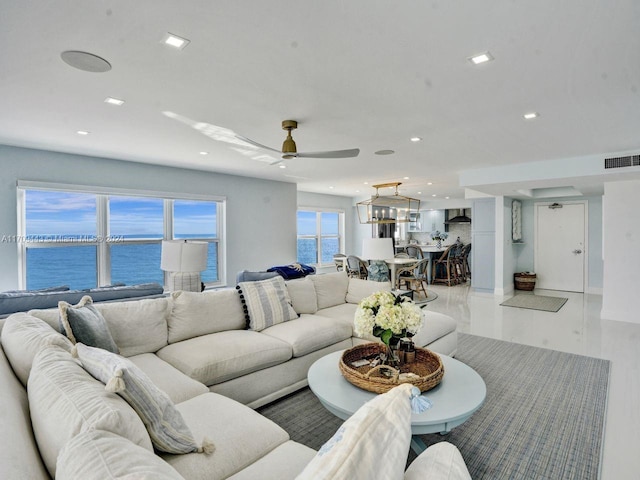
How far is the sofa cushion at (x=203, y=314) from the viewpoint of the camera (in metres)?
2.79

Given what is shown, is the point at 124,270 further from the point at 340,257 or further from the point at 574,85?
the point at 574,85

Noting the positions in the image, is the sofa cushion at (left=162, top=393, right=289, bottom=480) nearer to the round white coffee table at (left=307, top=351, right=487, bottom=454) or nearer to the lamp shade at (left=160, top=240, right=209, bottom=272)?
the round white coffee table at (left=307, top=351, right=487, bottom=454)

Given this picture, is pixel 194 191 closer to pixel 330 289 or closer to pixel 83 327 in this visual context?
pixel 330 289

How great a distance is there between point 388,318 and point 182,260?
7.36ft

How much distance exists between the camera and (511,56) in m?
2.07

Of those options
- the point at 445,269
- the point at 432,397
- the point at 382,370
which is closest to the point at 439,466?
the point at 432,397

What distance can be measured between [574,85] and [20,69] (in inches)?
147

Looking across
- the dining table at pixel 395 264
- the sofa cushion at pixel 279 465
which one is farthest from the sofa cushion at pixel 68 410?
the dining table at pixel 395 264

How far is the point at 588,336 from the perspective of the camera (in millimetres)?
4477

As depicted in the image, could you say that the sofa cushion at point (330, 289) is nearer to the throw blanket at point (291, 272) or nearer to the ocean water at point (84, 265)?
the throw blanket at point (291, 272)

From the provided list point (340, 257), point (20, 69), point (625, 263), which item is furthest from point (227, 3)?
point (340, 257)

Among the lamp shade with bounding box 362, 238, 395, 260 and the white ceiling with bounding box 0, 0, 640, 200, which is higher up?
the white ceiling with bounding box 0, 0, 640, 200

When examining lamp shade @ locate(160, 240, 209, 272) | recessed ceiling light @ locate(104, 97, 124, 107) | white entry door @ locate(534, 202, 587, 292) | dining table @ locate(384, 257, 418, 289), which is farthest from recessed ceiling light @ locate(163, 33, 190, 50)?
white entry door @ locate(534, 202, 587, 292)

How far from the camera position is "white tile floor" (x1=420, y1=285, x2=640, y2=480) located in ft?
7.25
